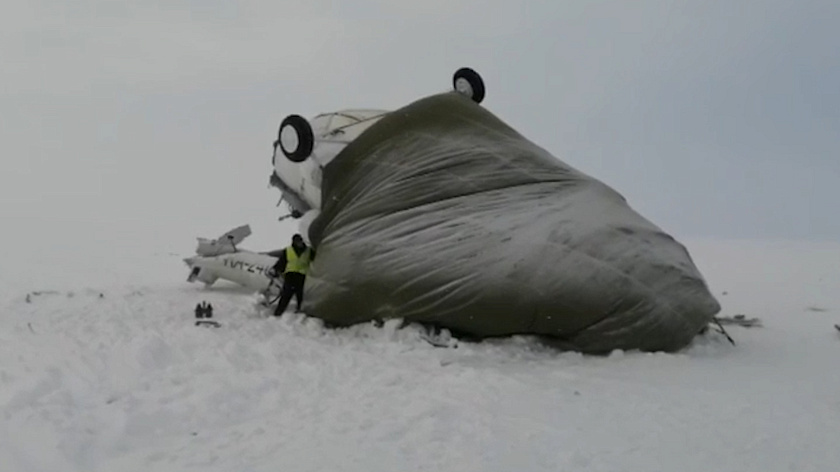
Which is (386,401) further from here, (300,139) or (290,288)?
(300,139)

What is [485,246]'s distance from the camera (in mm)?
6906

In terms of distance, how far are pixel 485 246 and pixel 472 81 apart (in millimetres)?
4016

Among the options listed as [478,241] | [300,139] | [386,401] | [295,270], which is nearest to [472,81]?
[300,139]

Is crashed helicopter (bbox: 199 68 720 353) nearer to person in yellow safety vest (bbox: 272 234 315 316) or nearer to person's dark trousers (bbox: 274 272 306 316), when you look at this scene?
person in yellow safety vest (bbox: 272 234 315 316)

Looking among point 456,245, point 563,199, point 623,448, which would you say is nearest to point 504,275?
point 456,245

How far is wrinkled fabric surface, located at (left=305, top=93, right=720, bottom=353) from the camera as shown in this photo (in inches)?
256

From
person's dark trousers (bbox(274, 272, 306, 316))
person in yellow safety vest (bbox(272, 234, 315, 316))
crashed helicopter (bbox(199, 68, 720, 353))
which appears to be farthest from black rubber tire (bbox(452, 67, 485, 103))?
person's dark trousers (bbox(274, 272, 306, 316))

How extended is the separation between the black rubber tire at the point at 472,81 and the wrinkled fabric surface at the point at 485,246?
57.2 inches

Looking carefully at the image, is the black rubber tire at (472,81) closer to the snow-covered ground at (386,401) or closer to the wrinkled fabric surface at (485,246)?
the wrinkled fabric surface at (485,246)

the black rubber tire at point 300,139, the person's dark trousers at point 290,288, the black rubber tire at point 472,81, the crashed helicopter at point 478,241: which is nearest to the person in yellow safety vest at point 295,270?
the person's dark trousers at point 290,288

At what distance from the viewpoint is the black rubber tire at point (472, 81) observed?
10.3 m

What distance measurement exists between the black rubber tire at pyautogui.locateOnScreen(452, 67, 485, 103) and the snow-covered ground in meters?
4.20

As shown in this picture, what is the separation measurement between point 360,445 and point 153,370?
6.83ft

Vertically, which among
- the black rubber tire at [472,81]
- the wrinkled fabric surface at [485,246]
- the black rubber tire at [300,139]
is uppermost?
the black rubber tire at [472,81]
